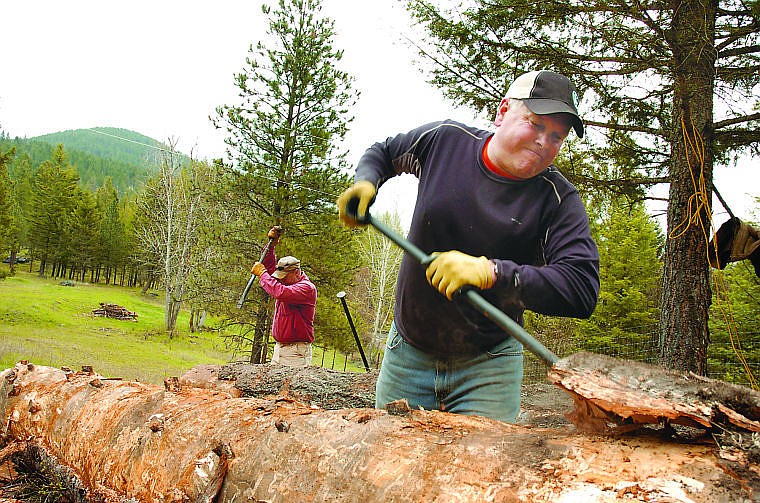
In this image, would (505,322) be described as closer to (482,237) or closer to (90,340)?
(482,237)

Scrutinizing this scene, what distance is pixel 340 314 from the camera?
452 inches

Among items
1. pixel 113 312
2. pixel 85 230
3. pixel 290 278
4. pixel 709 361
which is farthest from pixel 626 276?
pixel 85 230

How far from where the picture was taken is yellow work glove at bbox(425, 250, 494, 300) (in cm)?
150

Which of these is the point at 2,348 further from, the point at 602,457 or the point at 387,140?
the point at 602,457

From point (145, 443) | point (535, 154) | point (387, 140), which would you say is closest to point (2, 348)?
point (145, 443)

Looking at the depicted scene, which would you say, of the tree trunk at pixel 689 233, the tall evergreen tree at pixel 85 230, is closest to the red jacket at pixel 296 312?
the tree trunk at pixel 689 233

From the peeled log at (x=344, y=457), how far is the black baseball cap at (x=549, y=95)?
95cm

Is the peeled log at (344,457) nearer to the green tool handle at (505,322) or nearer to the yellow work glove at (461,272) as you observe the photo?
the green tool handle at (505,322)

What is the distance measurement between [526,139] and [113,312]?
68.8 feet

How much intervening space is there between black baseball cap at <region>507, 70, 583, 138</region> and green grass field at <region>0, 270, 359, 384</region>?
3994 mm

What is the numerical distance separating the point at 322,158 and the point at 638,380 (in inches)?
374

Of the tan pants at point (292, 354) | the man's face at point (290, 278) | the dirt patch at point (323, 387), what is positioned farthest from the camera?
the tan pants at point (292, 354)

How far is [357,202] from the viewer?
188 centimetres

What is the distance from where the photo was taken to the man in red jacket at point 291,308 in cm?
586
